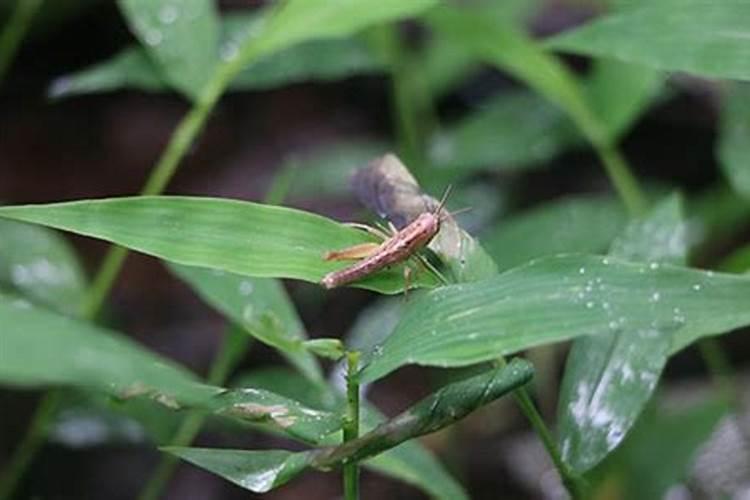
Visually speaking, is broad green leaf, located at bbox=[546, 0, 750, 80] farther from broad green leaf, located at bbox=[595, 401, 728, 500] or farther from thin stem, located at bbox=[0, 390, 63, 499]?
thin stem, located at bbox=[0, 390, 63, 499]

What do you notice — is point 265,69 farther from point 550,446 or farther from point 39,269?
point 550,446

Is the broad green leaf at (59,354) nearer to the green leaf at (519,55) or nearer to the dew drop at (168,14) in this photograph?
the dew drop at (168,14)

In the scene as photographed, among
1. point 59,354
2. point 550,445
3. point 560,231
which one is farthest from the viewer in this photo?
point 560,231

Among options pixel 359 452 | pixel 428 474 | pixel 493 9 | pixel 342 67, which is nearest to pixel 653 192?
pixel 493 9

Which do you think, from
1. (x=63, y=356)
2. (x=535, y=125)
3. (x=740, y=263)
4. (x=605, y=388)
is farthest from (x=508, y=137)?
(x=63, y=356)

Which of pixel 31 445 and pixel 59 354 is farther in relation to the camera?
pixel 31 445

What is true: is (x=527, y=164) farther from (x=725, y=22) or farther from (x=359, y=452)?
(x=359, y=452)
